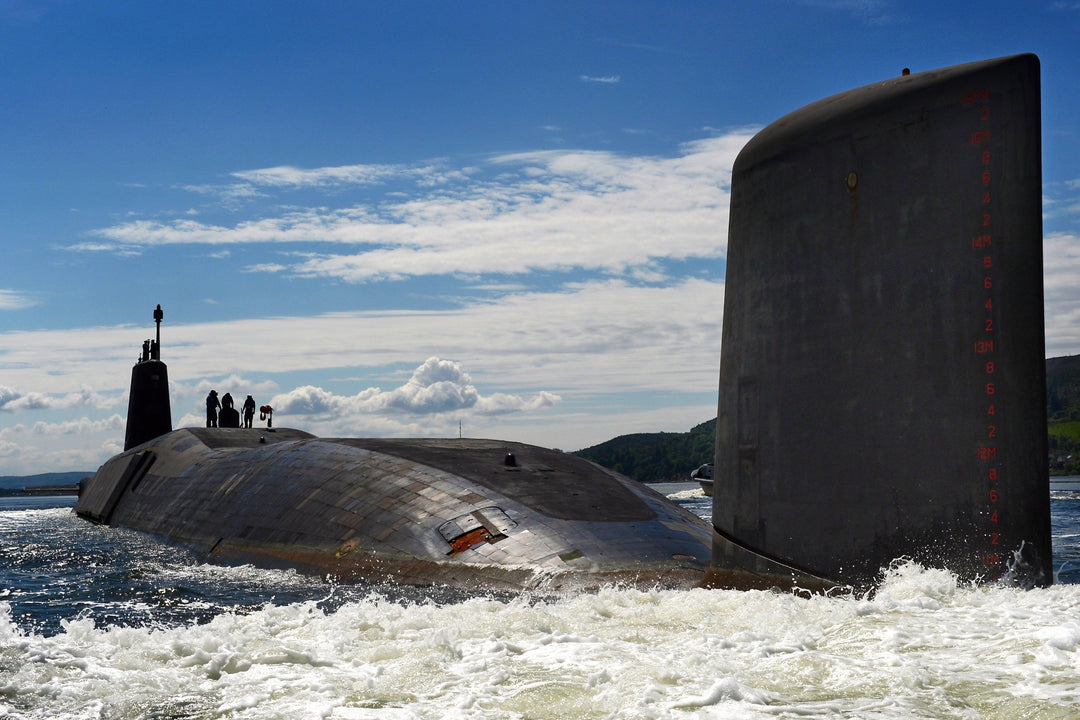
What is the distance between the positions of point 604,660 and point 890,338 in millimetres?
Result: 3670

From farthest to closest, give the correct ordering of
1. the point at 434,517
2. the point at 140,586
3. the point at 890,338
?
the point at 434,517 → the point at 140,586 → the point at 890,338

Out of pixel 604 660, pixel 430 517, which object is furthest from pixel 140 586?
pixel 604 660

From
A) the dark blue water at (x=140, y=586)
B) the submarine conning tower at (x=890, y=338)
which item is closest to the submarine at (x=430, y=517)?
the dark blue water at (x=140, y=586)

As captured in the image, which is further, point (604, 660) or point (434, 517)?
point (434, 517)

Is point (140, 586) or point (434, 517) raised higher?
point (434, 517)

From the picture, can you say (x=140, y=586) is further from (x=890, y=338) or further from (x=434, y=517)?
(x=890, y=338)

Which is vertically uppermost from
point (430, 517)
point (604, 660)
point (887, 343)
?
point (887, 343)

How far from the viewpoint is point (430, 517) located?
15.4 m

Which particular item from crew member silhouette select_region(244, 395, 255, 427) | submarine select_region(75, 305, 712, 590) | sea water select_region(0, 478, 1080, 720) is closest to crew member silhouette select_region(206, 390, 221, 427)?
crew member silhouette select_region(244, 395, 255, 427)

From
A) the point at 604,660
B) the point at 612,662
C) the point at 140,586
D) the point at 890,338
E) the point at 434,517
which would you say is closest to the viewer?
the point at 612,662

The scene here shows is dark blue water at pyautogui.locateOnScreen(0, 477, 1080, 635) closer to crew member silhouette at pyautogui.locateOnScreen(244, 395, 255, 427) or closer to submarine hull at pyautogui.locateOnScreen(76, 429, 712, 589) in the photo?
submarine hull at pyautogui.locateOnScreen(76, 429, 712, 589)

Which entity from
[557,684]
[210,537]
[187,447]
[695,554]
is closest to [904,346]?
[557,684]

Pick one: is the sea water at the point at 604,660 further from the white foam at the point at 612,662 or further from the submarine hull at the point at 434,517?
the submarine hull at the point at 434,517

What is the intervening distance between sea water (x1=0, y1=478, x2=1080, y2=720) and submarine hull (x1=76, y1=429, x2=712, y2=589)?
8.30 feet
